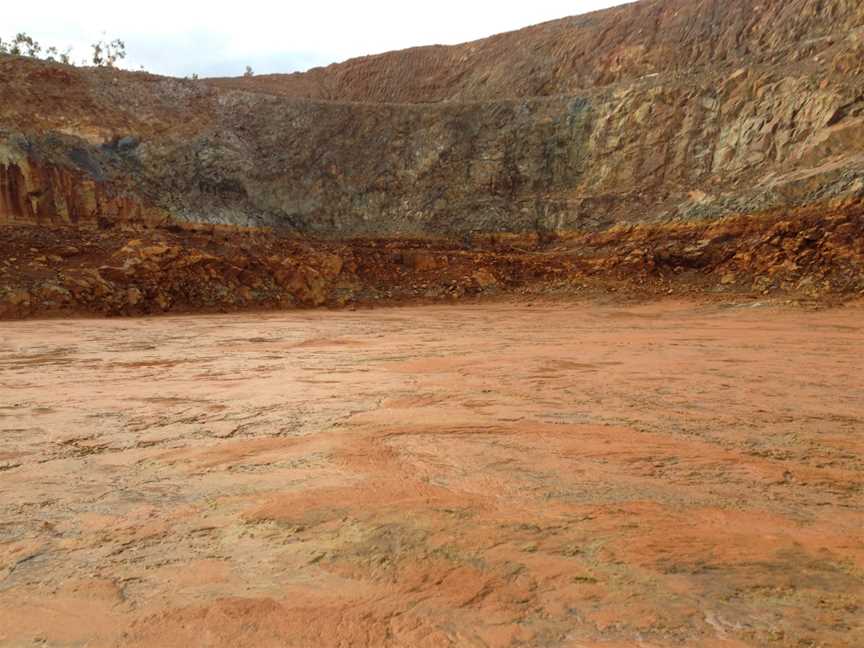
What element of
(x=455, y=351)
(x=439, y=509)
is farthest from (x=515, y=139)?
(x=439, y=509)

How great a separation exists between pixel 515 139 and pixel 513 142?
0.44 feet

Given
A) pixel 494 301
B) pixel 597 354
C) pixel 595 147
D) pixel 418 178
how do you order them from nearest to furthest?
pixel 597 354 < pixel 494 301 < pixel 595 147 < pixel 418 178

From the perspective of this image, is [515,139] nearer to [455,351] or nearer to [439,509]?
[455,351]

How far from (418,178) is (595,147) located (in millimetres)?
5788

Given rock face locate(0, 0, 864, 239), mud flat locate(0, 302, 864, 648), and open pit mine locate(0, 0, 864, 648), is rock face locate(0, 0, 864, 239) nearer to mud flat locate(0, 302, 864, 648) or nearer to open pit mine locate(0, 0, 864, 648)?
open pit mine locate(0, 0, 864, 648)

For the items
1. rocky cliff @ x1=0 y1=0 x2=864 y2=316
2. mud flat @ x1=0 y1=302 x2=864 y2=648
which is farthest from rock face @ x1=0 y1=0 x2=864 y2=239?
mud flat @ x1=0 y1=302 x2=864 y2=648

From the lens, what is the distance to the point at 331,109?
2308cm

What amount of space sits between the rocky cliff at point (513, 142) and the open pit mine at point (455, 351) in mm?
101

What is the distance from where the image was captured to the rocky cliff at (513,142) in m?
15.9

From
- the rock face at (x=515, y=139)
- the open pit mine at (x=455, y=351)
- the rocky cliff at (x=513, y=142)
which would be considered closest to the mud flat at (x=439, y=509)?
the open pit mine at (x=455, y=351)

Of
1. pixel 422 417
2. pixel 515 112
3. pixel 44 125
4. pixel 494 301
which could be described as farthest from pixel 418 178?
pixel 422 417

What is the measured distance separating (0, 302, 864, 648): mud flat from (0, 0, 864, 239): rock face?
12492 mm

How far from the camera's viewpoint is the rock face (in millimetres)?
16031

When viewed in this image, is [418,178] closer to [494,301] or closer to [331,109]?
[331,109]
